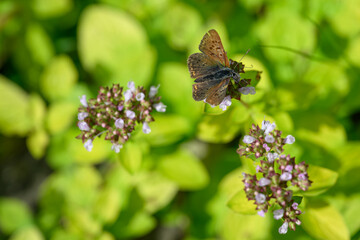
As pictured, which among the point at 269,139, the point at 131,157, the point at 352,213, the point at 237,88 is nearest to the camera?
the point at 269,139

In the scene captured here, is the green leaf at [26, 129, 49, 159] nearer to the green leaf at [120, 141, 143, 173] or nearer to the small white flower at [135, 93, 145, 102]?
the green leaf at [120, 141, 143, 173]

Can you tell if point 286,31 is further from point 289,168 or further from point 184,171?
point 289,168

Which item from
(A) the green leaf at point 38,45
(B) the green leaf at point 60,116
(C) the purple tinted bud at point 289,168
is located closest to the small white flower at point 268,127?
(C) the purple tinted bud at point 289,168

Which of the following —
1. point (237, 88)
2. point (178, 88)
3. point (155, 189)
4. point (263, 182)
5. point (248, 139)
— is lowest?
point (155, 189)

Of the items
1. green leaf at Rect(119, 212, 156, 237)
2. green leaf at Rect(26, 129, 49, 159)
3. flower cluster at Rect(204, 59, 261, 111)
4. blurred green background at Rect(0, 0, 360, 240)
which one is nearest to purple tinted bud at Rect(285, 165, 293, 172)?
flower cluster at Rect(204, 59, 261, 111)

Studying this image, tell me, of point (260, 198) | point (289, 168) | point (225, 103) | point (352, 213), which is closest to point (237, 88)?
point (225, 103)

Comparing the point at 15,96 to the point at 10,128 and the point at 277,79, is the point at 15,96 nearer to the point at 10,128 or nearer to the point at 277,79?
the point at 10,128
